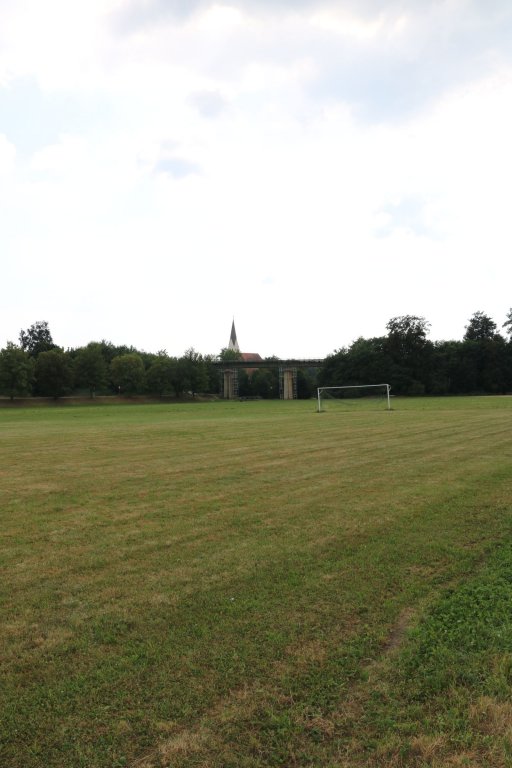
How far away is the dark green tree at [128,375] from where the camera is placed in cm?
9638

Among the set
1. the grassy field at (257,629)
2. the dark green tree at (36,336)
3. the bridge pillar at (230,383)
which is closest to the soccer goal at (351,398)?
the grassy field at (257,629)

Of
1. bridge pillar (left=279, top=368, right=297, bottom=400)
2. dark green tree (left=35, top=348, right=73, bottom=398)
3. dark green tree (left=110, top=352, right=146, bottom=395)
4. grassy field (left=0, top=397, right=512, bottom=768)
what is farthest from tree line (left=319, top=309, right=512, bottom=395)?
grassy field (left=0, top=397, right=512, bottom=768)

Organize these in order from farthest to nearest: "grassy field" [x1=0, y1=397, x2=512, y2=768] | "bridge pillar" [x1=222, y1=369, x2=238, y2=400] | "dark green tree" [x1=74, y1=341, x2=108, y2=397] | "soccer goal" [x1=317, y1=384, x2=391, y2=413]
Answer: "bridge pillar" [x1=222, y1=369, x2=238, y2=400], "dark green tree" [x1=74, y1=341, x2=108, y2=397], "soccer goal" [x1=317, y1=384, x2=391, y2=413], "grassy field" [x1=0, y1=397, x2=512, y2=768]

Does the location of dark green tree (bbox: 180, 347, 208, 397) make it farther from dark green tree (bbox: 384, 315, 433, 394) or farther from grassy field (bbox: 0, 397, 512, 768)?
grassy field (bbox: 0, 397, 512, 768)

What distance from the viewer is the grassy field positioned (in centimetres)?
288

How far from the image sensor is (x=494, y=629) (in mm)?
4059

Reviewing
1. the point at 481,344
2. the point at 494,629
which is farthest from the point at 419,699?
the point at 481,344

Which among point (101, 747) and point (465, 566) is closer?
point (101, 747)

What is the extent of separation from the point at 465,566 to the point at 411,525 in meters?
1.57

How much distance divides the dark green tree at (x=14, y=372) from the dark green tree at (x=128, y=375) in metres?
18.2

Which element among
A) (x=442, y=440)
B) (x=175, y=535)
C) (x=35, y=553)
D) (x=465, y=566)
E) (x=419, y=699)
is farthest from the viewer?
(x=442, y=440)

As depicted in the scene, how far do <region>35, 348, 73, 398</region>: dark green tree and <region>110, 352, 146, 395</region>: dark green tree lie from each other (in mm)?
9375

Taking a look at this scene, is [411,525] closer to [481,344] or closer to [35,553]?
[35,553]

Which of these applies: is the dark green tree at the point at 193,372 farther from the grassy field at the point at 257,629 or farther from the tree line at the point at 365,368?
the grassy field at the point at 257,629
